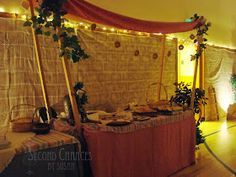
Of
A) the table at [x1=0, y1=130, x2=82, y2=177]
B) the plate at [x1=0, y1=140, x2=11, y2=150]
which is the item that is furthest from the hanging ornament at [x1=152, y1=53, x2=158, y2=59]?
the plate at [x1=0, y1=140, x2=11, y2=150]

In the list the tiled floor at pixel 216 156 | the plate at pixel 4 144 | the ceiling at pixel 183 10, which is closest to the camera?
the plate at pixel 4 144

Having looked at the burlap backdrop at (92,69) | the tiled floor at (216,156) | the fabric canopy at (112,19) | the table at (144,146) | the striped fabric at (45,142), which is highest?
the fabric canopy at (112,19)

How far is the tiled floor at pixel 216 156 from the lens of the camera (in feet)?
10.7

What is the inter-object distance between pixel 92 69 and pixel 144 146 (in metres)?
1.56

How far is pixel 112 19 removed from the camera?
2656 millimetres

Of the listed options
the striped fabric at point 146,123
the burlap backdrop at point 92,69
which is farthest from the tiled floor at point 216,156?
the burlap backdrop at point 92,69

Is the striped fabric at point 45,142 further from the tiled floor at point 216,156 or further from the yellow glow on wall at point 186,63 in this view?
the yellow glow on wall at point 186,63

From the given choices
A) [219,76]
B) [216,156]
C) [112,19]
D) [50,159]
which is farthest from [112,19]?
[219,76]

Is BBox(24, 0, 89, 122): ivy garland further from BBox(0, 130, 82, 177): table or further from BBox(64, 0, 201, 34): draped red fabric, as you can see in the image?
BBox(0, 130, 82, 177): table

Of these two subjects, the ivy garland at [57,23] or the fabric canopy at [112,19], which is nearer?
the ivy garland at [57,23]

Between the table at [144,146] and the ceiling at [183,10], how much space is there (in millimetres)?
1858

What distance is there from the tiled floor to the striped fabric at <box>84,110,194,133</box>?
671mm

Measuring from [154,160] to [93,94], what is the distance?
1.43 meters

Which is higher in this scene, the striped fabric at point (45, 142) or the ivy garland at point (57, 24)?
the ivy garland at point (57, 24)
